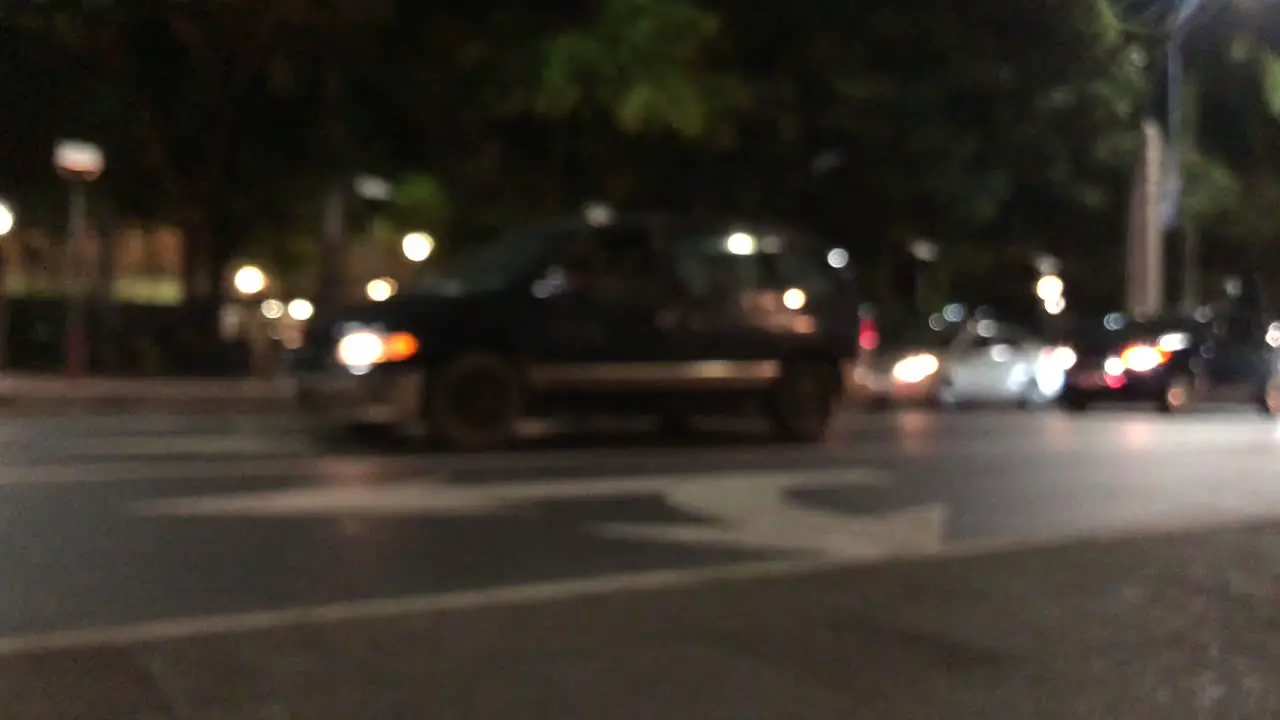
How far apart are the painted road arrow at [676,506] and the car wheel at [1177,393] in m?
10.2

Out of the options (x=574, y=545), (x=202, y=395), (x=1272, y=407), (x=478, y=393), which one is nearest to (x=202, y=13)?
(x=202, y=395)

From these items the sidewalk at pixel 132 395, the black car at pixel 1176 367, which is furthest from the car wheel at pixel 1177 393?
the sidewalk at pixel 132 395

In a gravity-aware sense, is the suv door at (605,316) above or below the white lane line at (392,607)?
above

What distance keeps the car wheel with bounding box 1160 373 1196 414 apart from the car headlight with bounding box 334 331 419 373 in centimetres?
1152

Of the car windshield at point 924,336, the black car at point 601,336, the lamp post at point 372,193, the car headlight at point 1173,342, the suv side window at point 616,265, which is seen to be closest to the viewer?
the black car at point 601,336

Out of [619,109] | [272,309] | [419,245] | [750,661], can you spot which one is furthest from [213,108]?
[750,661]

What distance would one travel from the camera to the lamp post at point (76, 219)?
46.9 ft

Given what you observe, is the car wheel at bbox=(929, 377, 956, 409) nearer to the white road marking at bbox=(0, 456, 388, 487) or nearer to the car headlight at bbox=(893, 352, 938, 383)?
the car headlight at bbox=(893, 352, 938, 383)

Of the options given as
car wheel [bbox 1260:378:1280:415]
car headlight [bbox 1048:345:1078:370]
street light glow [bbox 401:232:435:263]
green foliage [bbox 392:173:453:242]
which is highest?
green foliage [bbox 392:173:453:242]

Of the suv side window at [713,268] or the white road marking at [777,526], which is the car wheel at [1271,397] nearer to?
the suv side window at [713,268]

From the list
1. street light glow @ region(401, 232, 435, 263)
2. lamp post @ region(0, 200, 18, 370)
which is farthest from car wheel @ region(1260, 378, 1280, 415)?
lamp post @ region(0, 200, 18, 370)

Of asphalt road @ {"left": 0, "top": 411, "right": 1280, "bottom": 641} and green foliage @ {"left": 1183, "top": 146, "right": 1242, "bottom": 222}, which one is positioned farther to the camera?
green foliage @ {"left": 1183, "top": 146, "right": 1242, "bottom": 222}

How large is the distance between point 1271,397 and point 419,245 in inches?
528

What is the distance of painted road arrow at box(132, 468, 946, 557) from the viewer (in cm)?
826
